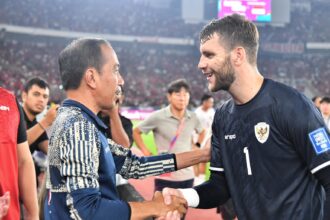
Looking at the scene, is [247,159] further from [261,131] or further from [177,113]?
[177,113]

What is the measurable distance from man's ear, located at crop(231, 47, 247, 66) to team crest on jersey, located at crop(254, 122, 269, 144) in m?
0.39

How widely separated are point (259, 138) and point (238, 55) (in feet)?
1.60

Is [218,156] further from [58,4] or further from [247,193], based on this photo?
[58,4]

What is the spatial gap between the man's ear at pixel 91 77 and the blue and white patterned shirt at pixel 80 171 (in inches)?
4.9

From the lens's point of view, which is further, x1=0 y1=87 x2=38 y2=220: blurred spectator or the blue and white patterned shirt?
x1=0 y1=87 x2=38 y2=220: blurred spectator

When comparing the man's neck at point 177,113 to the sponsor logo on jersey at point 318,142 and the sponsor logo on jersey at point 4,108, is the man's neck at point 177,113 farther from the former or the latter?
the sponsor logo on jersey at point 318,142

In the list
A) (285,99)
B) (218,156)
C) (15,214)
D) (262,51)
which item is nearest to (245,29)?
(285,99)

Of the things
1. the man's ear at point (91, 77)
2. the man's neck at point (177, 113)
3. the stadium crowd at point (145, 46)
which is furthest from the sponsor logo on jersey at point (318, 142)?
the stadium crowd at point (145, 46)

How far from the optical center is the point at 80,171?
1860 mm

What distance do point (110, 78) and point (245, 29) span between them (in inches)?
31.9

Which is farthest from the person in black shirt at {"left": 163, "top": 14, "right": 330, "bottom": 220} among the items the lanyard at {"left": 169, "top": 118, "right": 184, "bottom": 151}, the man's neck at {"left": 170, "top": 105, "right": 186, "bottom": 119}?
the man's neck at {"left": 170, "top": 105, "right": 186, "bottom": 119}

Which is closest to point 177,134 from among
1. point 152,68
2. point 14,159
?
point 14,159

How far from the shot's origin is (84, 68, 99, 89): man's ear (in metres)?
2.15

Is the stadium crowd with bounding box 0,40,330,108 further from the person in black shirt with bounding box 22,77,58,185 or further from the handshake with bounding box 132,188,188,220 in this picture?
the handshake with bounding box 132,188,188,220
